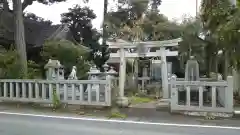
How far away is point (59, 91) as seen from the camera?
1007cm

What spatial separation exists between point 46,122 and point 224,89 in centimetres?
503

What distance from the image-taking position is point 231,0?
11742 mm

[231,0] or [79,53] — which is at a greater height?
[231,0]

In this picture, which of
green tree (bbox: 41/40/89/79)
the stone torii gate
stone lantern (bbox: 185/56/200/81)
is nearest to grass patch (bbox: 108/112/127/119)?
the stone torii gate

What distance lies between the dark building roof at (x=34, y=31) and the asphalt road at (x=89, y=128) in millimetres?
13035

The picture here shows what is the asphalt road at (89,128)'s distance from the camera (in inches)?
261

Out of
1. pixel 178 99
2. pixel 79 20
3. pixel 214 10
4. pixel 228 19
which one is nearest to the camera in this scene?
pixel 178 99

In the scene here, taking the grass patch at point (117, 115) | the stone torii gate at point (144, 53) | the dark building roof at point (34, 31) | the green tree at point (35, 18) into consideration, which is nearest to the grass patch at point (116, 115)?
the grass patch at point (117, 115)

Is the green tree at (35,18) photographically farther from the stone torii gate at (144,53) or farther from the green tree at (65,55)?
the stone torii gate at (144,53)

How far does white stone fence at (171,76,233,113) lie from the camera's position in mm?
8009

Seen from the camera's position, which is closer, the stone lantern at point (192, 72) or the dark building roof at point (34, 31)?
the stone lantern at point (192, 72)

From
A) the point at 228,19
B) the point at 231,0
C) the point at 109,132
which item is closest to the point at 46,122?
the point at 109,132

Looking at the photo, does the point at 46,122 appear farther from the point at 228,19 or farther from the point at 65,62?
the point at 65,62

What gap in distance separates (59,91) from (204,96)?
4.84 metres
